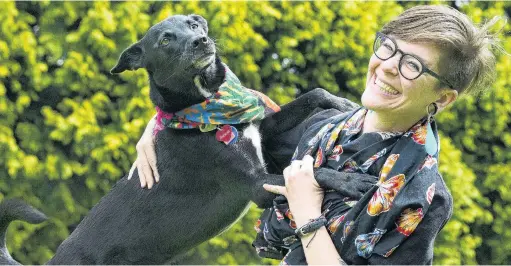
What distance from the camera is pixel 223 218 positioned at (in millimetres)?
3256

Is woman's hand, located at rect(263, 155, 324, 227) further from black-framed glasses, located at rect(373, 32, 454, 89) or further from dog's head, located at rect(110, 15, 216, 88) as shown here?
dog's head, located at rect(110, 15, 216, 88)

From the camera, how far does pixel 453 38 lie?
2264mm

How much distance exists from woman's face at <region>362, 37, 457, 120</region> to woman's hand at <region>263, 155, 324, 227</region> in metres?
0.28

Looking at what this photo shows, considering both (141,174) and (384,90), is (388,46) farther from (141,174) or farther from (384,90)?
(141,174)

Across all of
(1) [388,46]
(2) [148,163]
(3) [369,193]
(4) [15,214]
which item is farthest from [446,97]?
(4) [15,214]

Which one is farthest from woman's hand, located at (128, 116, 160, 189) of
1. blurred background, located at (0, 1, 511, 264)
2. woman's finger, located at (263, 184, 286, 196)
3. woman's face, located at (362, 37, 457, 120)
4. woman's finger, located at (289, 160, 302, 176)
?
blurred background, located at (0, 1, 511, 264)

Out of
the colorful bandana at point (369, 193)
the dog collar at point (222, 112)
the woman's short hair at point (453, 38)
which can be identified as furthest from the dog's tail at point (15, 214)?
the woman's short hair at point (453, 38)

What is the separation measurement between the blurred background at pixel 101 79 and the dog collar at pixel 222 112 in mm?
1441

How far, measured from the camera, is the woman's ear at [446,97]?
91.8 inches

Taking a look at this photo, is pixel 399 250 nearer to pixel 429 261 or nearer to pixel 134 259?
pixel 429 261

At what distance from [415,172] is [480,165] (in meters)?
4.21

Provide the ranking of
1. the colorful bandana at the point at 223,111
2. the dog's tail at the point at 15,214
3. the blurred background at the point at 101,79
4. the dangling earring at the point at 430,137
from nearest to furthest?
the dangling earring at the point at 430,137
the colorful bandana at the point at 223,111
the dog's tail at the point at 15,214
the blurred background at the point at 101,79

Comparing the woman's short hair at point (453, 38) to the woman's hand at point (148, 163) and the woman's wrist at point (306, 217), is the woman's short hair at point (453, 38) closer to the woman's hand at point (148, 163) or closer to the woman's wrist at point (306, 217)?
the woman's wrist at point (306, 217)

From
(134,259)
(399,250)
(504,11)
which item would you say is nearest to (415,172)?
(399,250)
